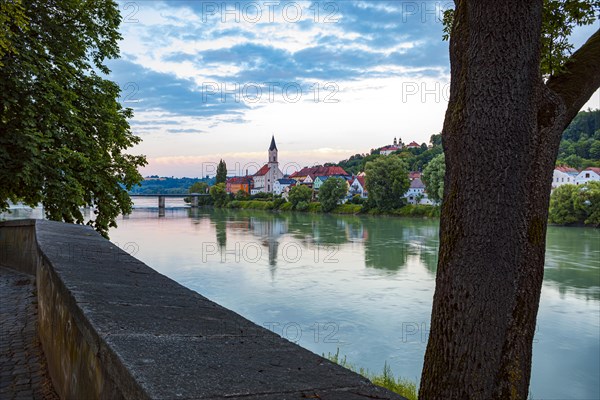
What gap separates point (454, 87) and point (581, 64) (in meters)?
0.87

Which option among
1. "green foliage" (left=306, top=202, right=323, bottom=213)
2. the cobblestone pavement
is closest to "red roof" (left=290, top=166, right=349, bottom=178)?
"green foliage" (left=306, top=202, right=323, bottom=213)

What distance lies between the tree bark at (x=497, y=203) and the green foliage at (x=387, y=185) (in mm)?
60522

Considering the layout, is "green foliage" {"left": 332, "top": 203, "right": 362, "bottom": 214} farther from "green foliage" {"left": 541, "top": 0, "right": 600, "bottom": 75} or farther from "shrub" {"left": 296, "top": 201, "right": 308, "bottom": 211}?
"green foliage" {"left": 541, "top": 0, "right": 600, "bottom": 75}

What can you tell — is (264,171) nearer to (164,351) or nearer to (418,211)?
(418,211)

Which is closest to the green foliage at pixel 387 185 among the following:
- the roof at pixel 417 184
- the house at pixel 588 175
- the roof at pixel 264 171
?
the roof at pixel 417 184

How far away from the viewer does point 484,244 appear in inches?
93.8

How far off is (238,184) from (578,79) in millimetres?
111284

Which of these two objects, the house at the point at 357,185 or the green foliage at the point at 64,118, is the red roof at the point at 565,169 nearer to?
the house at the point at 357,185

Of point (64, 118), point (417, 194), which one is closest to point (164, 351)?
point (64, 118)

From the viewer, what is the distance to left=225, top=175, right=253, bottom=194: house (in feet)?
352

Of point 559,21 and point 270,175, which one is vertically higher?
point 270,175

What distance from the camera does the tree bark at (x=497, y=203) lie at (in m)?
2.37

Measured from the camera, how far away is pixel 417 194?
7425 centimetres

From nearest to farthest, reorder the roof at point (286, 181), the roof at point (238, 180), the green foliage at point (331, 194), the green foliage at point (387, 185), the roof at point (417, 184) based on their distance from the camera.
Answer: the green foliage at point (387, 185)
the green foliage at point (331, 194)
the roof at point (417, 184)
the roof at point (286, 181)
the roof at point (238, 180)
